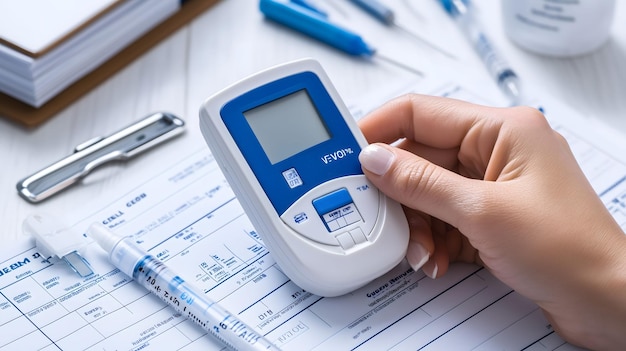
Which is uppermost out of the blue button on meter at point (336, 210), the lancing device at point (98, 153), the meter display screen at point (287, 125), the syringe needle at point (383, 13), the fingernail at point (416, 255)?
the meter display screen at point (287, 125)

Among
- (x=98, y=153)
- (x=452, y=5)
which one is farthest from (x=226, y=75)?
(x=452, y=5)

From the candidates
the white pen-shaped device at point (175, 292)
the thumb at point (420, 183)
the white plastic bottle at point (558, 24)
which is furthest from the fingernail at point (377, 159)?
the white plastic bottle at point (558, 24)

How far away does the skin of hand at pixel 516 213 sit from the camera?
61 centimetres

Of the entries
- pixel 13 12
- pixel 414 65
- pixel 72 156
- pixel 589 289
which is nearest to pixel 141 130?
pixel 72 156

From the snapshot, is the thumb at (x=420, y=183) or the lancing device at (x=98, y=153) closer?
the thumb at (x=420, y=183)

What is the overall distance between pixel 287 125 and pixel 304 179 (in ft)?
0.16

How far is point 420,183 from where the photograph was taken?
65 centimetres

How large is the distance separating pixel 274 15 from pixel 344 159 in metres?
0.34

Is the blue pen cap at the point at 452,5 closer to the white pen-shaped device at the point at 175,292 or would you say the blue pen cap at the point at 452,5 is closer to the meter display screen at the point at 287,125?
the meter display screen at the point at 287,125

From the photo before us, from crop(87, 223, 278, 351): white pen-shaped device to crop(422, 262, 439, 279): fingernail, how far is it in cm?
14

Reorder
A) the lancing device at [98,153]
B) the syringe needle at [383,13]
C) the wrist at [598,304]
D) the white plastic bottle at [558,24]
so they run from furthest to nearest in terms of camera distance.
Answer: the syringe needle at [383,13] → the white plastic bottle at [558,24] → the lancing device at [98,153] → the wrist at [598,304]

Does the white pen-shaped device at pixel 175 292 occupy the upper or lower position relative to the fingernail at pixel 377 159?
lower

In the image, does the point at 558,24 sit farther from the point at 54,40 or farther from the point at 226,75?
the point at 54,40

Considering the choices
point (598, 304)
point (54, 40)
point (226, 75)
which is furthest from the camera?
point (226, 75)
